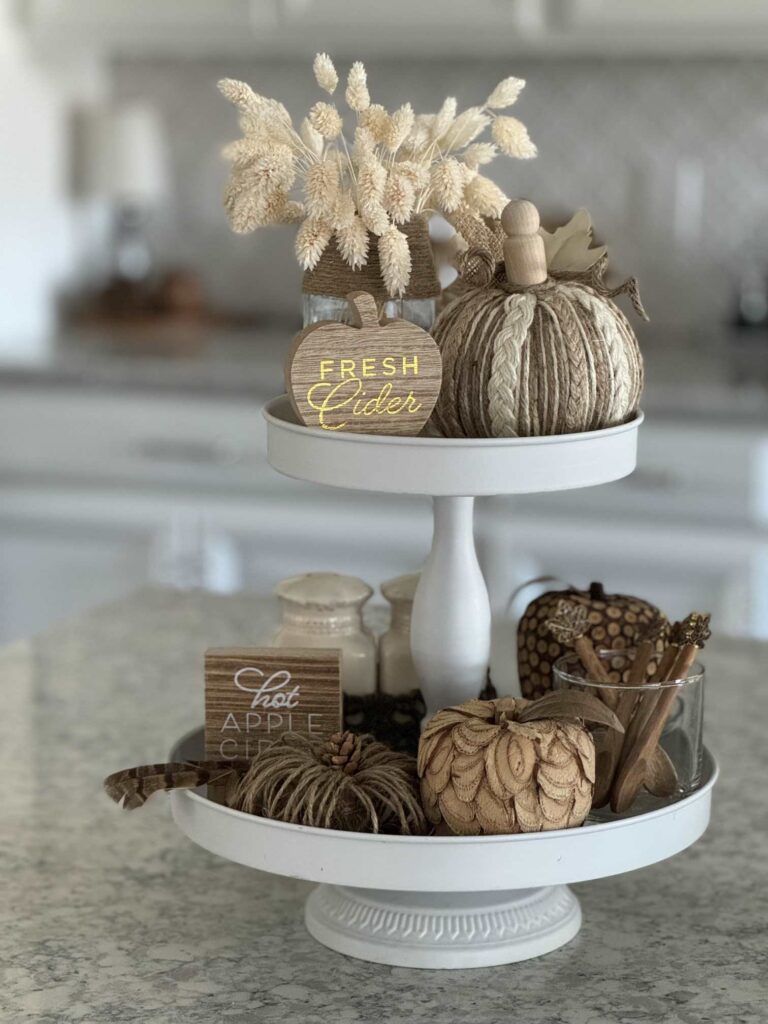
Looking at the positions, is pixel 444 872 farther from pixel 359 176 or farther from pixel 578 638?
pixel 359 176

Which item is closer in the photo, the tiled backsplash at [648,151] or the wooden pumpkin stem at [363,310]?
the wooden pumpkin stem at [363,310]

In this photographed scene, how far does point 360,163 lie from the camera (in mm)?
894

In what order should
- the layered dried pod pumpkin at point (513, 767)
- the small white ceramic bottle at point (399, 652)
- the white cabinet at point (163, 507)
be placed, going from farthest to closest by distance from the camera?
the white cabinet at point (163, 507)
the small white ceramic bottle at point (399, 652)
the layered dried pod pumpkin at point (513, 767)

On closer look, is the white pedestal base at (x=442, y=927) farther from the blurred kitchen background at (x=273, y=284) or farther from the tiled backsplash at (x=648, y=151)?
the tiled backsplash at (x=648, y=151)

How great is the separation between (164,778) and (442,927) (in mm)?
199

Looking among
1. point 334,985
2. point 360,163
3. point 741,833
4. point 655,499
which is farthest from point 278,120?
point 655,499

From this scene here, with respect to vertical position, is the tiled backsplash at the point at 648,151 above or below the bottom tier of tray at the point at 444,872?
above

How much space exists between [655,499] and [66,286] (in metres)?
1.56

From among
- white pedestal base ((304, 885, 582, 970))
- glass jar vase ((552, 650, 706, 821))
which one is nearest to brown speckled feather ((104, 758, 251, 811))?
white pedestal base ((304, 885, 582, 970))

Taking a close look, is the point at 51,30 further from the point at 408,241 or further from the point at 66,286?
the point at 408,241

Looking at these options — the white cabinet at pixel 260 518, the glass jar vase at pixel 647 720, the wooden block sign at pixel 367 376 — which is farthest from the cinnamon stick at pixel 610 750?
the white cabinet at pixel 260 518

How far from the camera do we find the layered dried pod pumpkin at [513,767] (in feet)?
2.72

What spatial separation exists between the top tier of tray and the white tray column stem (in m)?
0.10

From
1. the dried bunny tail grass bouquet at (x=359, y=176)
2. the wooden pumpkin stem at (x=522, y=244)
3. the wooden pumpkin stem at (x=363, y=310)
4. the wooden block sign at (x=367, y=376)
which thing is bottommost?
the wooden block sign at (x=367, y=376)
